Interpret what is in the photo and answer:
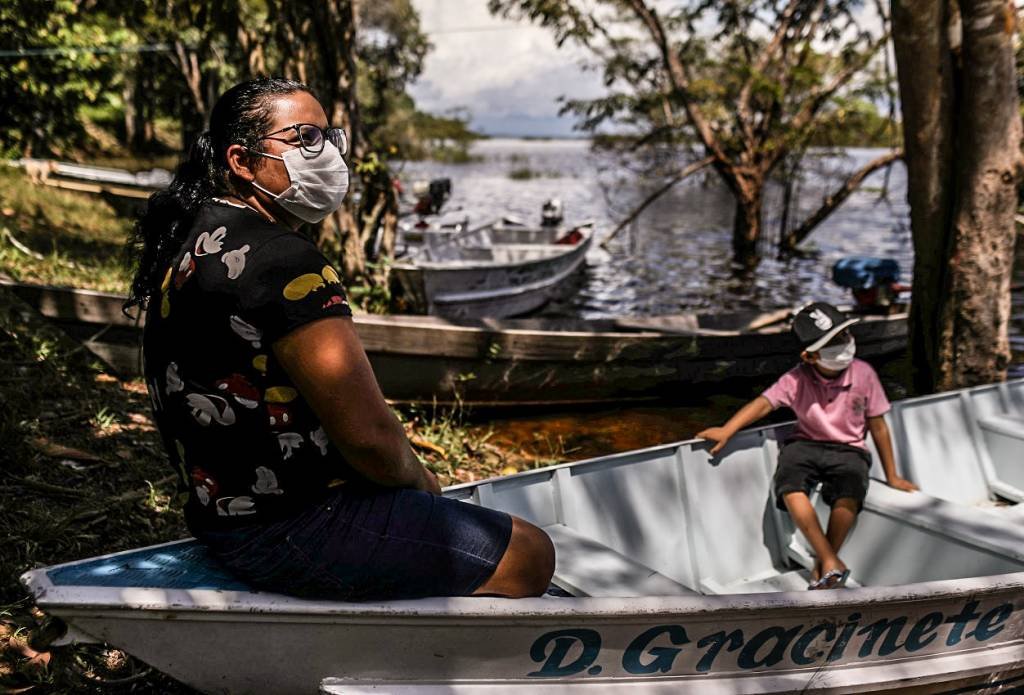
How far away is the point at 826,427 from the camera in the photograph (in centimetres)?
489

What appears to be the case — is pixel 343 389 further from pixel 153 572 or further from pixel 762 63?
pixel 762 63

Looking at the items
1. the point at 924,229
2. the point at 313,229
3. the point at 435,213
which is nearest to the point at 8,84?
the point at 313,229

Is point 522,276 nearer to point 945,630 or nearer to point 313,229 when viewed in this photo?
point 313,229

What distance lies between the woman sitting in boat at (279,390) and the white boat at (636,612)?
0.50 ft

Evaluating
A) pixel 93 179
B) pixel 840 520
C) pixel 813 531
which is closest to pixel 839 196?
pixel 840 520

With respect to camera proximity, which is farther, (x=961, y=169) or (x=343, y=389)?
(x=961, y=169)

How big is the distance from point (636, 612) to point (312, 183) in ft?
Result: 5.50

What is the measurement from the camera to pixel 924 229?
21.6ft

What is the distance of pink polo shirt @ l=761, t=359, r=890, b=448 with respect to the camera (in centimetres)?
489

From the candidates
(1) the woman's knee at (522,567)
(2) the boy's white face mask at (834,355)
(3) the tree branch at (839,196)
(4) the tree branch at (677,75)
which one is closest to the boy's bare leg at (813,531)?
(2) the boy's white face mask at (834,355)

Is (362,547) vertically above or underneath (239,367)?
underneath

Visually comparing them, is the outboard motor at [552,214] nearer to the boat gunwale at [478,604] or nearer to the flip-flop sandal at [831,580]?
the flip-flop sandal at [831,580]

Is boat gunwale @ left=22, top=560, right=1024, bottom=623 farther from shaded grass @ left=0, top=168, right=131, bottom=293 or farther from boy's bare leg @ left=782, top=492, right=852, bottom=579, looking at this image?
shaded grass @ left=0, top=168, right=131, bottom=293

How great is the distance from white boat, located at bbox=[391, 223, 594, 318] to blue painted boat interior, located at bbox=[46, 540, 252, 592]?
7101mm
